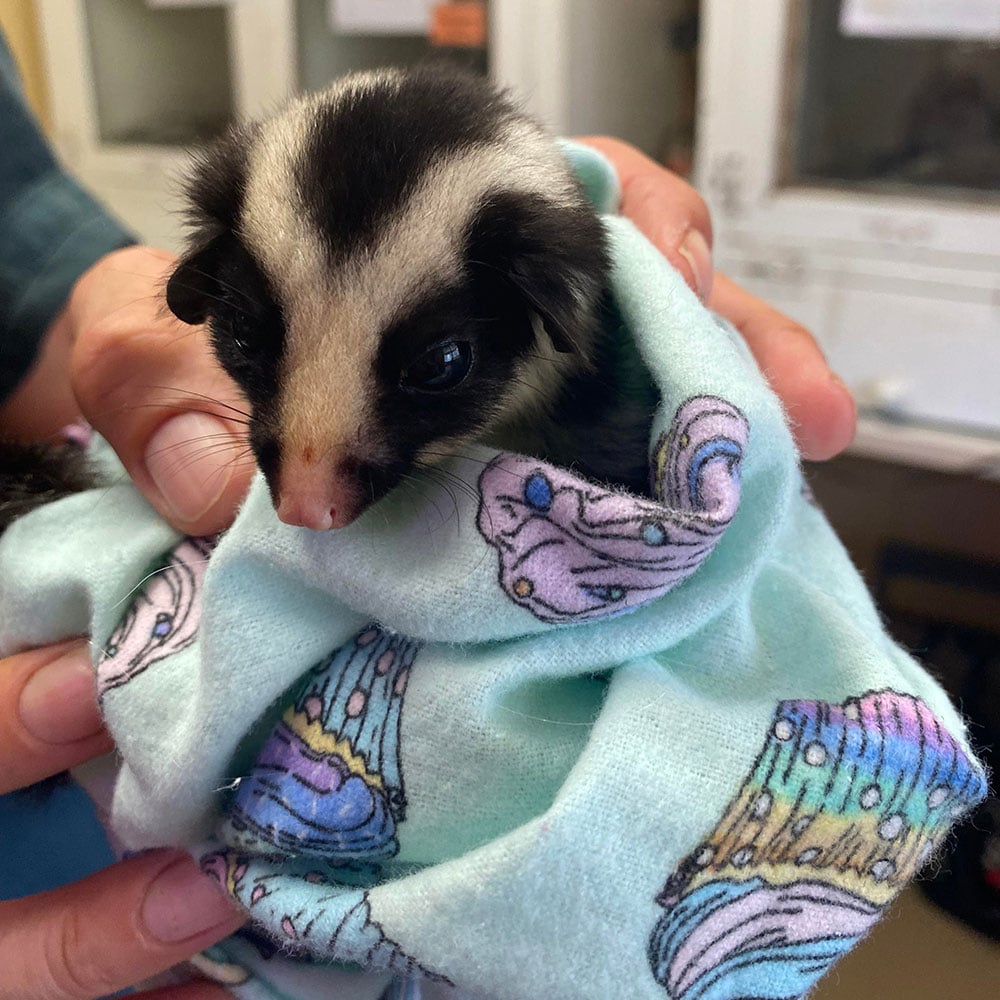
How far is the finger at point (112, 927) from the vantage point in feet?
2.27

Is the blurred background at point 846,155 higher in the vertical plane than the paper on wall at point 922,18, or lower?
lower

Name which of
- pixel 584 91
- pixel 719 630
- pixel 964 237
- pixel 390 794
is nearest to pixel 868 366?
pixel 964 237

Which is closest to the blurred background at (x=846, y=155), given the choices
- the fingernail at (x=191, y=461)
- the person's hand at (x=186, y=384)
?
the person's hand at (x=186, y=384)

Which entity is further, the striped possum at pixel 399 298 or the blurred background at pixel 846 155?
the blurred background at pixel 846 155

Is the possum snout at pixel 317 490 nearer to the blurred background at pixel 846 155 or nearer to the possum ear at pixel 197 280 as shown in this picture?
the possum ear at pixel 197 280

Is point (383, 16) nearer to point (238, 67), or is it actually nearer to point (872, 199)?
point (238, 67)

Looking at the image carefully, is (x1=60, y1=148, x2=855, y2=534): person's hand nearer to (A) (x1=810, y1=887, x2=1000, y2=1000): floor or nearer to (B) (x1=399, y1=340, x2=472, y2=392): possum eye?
(B) (x1=399, y1=340, x2=472, y2=392): possum eye

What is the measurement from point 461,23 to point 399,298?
5.87 feet

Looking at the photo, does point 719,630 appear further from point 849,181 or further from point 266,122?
point 849,181

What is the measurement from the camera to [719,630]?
61 cm

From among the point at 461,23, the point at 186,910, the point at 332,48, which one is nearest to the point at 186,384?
the point at 186,910

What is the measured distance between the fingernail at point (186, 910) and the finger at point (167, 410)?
0.26 m

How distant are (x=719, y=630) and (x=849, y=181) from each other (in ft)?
5.35

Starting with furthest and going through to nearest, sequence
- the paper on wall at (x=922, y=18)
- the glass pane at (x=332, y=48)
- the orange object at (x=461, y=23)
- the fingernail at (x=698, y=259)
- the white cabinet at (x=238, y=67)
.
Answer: the glass pane at (x=332, y=48)
the orange object at (x=461, y=23)
the white cabinet at (x=238, y=67)
the paper on wall at (x=922, y=18)
the fingernail at (x=698, y=259)
